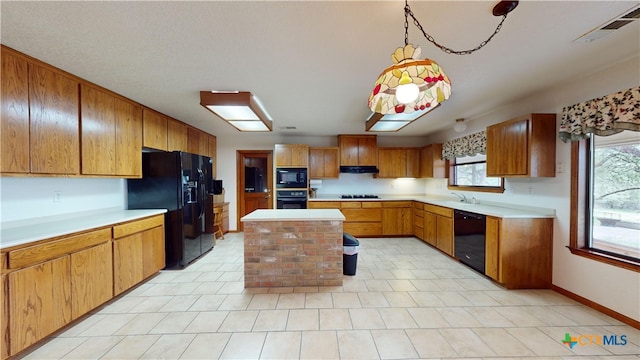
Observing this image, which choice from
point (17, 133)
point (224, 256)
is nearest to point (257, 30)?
point (17, 133)

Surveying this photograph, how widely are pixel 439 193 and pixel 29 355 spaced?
19.6 feet

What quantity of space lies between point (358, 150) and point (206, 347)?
4.37 meters

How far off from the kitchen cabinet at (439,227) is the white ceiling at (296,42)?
1997mm

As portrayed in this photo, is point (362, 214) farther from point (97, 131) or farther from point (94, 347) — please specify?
point (97, 131)

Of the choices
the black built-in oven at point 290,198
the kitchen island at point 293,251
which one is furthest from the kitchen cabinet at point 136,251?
the black built-in oven at point 290,198

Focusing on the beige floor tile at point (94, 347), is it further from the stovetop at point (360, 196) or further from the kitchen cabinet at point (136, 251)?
the stovetop at point (360, 196)

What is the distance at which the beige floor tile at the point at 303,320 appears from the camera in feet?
6.72

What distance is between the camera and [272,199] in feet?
18.0

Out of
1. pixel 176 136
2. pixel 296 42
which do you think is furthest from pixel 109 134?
pixel 296 42

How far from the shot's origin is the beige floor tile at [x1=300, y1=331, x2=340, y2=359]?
1.73m

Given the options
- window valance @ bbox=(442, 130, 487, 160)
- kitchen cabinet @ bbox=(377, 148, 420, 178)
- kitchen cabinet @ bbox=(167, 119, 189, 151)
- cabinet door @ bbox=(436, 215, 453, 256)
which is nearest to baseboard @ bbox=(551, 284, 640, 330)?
cabinet door @ bbox=(436, 215, 453, 256)

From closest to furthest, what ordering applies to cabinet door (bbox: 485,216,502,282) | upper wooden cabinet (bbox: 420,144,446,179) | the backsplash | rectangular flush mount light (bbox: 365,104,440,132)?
the backsplash < cabinet door (bbox: 485,216,502,282) < rectangular flush mount light (bbox: 365,104,440,132) < upper wooden cabinet (bbox: 420,144,446,179)

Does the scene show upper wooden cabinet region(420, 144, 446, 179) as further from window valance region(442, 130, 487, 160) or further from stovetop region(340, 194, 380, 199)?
stovetop region(340, 194, 380, 199)

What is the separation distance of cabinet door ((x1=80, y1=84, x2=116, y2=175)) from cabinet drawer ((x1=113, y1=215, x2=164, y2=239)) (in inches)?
25.2
